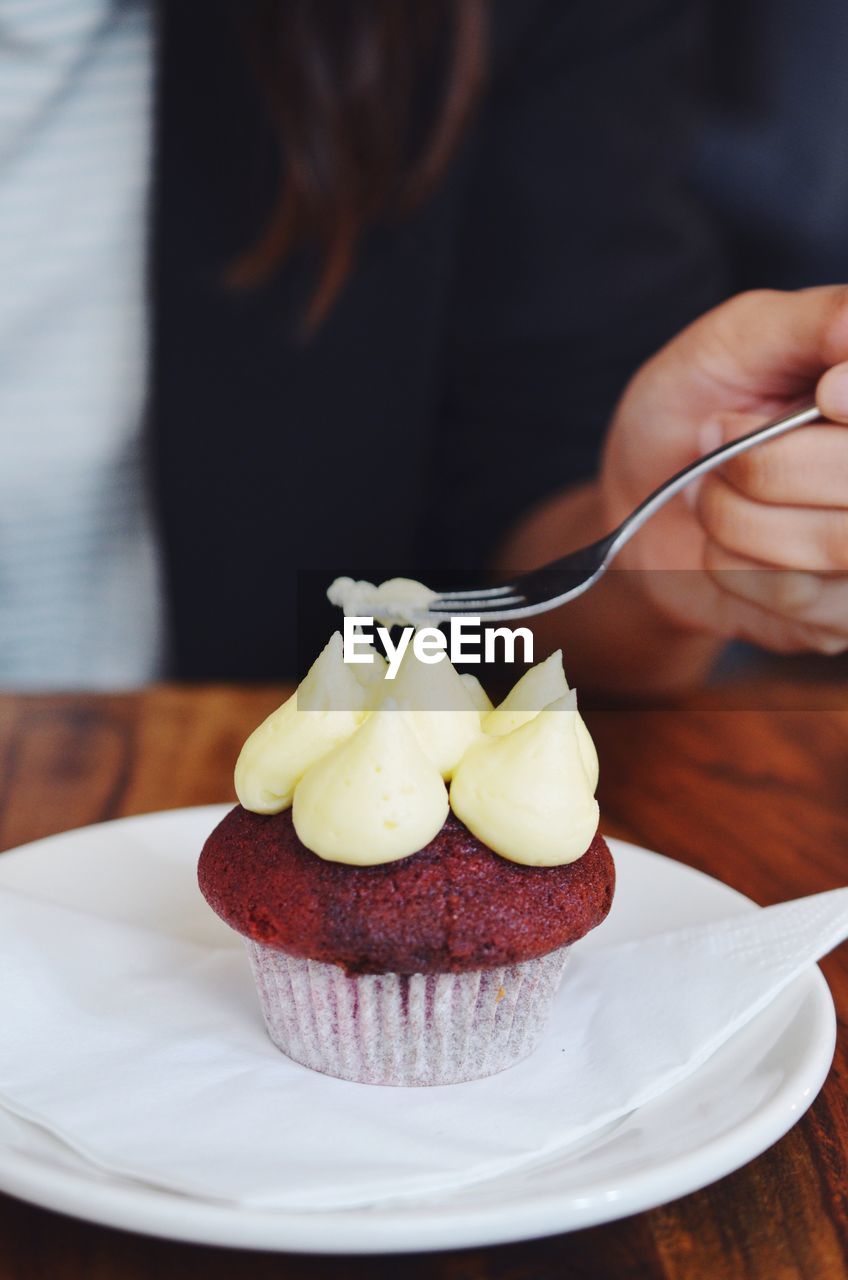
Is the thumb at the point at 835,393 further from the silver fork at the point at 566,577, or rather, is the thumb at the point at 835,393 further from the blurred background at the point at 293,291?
the blurred background at the point at 293,291

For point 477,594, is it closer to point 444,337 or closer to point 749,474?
point 749,474

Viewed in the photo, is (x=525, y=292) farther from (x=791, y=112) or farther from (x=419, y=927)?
(x=419, y=927)

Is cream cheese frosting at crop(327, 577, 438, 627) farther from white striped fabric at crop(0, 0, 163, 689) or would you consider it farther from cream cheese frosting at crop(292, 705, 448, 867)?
white striped fabric at crop(0, 0, 163, 689)

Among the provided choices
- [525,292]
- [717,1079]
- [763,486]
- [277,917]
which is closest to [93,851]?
[277,917]

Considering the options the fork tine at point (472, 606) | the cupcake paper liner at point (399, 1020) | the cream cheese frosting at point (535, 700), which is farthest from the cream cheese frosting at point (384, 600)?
the cupcake paper liner at point (399, 1020)

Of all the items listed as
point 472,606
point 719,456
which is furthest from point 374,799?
point 719,456

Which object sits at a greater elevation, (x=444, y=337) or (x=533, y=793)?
(x=533, y=793)
